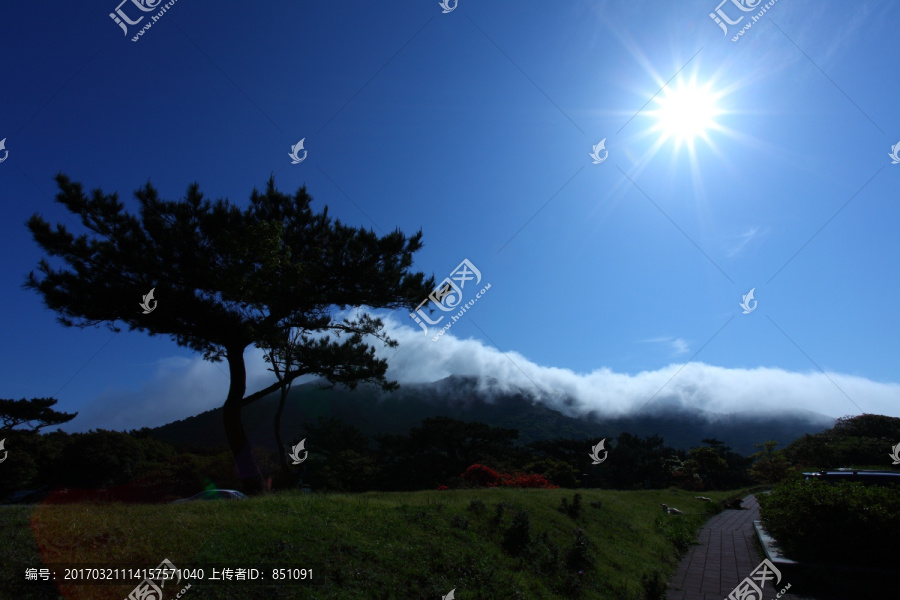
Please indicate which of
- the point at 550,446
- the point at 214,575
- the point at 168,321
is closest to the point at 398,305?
the point at 168,321

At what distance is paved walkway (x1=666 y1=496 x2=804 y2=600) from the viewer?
8.09m

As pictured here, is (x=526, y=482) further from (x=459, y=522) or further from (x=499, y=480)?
(x=459, y=522)

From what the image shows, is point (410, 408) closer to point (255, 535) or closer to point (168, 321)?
point (168, 321)

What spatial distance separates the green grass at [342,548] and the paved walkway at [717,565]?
0.60 meters

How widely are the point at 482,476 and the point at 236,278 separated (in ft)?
42.2

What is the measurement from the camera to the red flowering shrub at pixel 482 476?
60.3 feet

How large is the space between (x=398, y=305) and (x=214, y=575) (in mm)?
11245

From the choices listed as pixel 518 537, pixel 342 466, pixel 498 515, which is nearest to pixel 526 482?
pixel 498 515

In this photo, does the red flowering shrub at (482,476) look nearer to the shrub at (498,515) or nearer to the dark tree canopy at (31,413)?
the shrub at (498,515)

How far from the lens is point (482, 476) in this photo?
19297 millimetres

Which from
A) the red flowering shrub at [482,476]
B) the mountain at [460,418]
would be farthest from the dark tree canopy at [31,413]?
the red flowering shrub at [482,476]

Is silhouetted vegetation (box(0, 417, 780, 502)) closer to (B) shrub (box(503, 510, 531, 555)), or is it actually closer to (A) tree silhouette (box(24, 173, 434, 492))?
(A) tree silhouette (box(24, 173, 434, 492))

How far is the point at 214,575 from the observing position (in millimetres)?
5074

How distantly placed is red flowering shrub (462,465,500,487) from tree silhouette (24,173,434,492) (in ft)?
19.9
